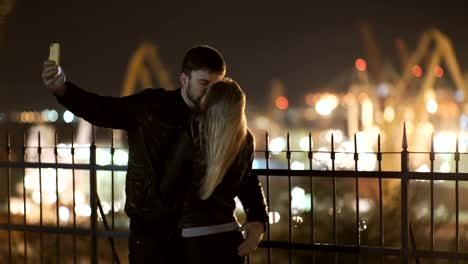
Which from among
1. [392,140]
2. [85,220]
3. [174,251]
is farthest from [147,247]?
[392,140]

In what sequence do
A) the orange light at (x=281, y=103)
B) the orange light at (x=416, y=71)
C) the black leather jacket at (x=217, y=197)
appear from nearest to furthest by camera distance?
the black leather jacket at (x=217, y=197) < the orange light at (x=416, y=71) < the orange light at (x=281, y=103)

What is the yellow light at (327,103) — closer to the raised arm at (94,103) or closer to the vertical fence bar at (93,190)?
the vertical fence bar at (93,190)

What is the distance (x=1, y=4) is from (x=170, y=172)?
5.37 meters

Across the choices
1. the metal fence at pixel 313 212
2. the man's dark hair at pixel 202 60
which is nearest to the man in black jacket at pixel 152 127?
the man's dark hair at pixel 202 60

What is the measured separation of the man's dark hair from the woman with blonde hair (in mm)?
210

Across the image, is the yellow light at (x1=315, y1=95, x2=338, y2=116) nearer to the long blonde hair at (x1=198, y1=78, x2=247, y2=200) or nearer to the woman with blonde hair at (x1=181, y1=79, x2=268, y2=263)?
the woman with blonde hair at (x1=181, y1=79, x2=268, y2=263)

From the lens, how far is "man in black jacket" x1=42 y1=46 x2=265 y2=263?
383 centimetres

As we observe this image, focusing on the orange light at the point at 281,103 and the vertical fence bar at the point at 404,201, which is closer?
the vertical fence bar at the point at 404,201

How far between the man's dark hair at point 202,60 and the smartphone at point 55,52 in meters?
0.69

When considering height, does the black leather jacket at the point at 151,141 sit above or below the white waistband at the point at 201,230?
above

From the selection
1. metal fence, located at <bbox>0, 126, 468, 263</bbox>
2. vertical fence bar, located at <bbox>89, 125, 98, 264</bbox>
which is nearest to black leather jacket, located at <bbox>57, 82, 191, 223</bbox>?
metal fence, located at <bbox>0, 126, 468, 263</bbox>

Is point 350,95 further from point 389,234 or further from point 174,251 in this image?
point 174,251

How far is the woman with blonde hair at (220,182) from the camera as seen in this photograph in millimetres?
3584

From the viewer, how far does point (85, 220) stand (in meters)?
11.1
